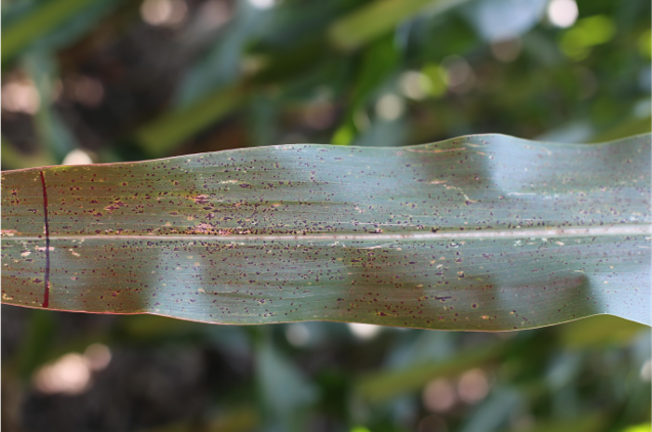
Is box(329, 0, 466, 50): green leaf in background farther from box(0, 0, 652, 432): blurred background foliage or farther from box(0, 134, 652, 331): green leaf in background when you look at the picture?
box(0, 134, 652, 331): green leaf in background

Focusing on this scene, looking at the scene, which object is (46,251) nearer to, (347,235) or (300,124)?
(347,235)

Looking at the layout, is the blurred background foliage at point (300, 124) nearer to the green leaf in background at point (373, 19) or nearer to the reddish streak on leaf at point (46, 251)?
the green leaf in background at point (373, 19)

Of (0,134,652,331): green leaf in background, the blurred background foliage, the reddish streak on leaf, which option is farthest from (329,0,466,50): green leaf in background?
the reddish streak on leaf

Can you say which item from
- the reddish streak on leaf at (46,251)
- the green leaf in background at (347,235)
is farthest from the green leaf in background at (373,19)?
the reddish streak on leaf at (46,251)

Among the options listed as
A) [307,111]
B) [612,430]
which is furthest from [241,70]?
[612,430]

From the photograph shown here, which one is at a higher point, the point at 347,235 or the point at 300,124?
the point at 300,124

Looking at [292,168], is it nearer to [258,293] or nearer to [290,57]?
[258,293]

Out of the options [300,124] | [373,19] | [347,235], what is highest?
[373,19]

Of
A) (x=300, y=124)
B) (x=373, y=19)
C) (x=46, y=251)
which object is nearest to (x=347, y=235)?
(x=46, y=251)
